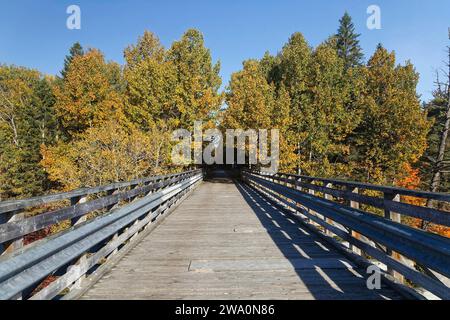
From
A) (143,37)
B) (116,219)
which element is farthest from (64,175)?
(143,37)

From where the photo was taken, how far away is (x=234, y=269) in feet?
18.2

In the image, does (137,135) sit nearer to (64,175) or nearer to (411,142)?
(64,175)

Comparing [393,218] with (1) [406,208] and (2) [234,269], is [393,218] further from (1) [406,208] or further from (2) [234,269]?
(2) [234,269]

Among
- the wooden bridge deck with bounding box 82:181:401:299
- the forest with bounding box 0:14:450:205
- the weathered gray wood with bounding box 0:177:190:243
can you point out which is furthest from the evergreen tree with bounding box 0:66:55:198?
Answer: the weathered gray wood with bounding box 0:177:190:243

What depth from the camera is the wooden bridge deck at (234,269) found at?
4.46 metres

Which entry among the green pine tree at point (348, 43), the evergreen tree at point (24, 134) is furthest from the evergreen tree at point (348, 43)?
the evergreen tree at point (24, 134)

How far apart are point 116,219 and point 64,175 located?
2121 cm

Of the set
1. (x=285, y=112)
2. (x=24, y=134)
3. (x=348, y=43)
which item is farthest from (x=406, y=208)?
(x=348, y=43)

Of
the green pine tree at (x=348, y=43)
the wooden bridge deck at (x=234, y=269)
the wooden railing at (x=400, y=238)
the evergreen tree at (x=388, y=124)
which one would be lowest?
the wooden bridge deck at (x=234, y=269)

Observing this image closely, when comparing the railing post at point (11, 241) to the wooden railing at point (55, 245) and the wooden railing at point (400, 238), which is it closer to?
the wooden railing at point (55, 245)

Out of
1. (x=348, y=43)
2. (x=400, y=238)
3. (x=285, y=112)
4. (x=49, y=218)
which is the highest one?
(x=348, y=43)

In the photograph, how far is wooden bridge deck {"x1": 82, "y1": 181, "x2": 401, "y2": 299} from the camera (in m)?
4.46

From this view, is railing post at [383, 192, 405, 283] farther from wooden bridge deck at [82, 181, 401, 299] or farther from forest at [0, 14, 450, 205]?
forest at [0, 14, 450, 205]

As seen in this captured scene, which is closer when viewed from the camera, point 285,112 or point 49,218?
point 49,218
